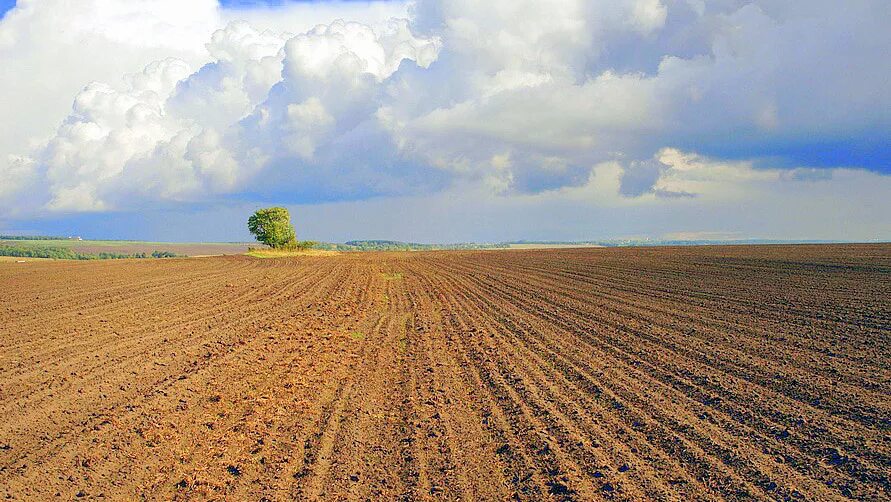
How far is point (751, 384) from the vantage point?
988 cm

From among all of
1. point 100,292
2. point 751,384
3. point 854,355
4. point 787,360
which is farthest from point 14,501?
→ point 100,292

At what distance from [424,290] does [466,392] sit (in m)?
17.0

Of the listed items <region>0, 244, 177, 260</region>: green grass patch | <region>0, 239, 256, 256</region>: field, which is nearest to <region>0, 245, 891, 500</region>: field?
<region>0, 244, 177, 260</region>: green grass patch

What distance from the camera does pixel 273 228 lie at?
8006 centimetres

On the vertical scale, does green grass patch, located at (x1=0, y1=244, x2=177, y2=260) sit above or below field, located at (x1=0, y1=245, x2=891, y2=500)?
above

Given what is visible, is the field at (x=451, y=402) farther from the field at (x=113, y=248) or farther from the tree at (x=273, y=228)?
the field at (x=113, y=248)

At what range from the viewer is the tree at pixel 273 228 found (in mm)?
80062

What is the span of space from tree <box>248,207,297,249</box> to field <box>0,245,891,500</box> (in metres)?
62.3

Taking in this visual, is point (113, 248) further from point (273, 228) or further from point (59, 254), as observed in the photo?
point (273, 228)

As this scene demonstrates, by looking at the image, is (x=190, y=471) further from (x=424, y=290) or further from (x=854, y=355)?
(x=424, y=290)

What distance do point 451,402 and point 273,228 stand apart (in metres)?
75.3

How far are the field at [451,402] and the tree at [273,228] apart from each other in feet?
204

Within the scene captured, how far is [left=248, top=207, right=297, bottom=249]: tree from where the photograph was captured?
263 ft

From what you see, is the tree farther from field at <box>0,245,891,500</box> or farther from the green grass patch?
field at <box>0,245,891,500</box>
